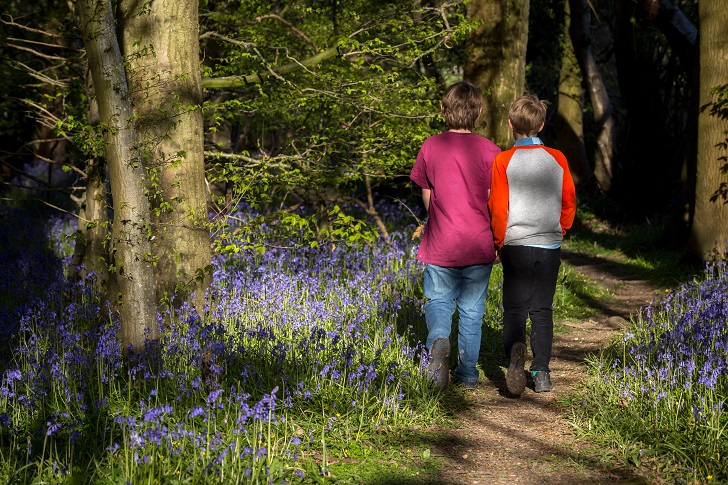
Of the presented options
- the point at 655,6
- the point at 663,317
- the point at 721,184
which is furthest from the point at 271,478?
the point at 655,6

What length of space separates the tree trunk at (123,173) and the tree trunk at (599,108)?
40.6 feet

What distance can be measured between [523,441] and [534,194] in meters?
1.59

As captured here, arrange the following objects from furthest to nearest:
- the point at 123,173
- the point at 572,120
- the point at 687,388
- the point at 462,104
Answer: the point at 572,120
the point at 462,104
the point at 123,173
the point at 687,388

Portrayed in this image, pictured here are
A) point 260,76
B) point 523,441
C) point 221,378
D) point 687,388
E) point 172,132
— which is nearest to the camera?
point 687,388

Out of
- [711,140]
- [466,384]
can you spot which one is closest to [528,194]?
[466,384]

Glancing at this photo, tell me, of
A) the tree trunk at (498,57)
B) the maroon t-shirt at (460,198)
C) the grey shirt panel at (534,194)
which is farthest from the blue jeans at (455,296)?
the tree trunk at (498,57)

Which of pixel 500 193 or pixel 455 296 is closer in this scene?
pixel 500 193

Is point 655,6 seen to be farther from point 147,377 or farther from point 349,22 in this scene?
point 147,377

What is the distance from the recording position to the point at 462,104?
17.3 ft

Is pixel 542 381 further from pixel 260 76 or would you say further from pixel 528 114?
pixel 260 76

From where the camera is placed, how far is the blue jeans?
543cm

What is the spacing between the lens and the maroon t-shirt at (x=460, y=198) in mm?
5293

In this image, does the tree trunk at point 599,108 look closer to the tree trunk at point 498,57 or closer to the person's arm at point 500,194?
the tree trunk at point 498,57

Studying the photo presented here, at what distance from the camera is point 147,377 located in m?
4.91
